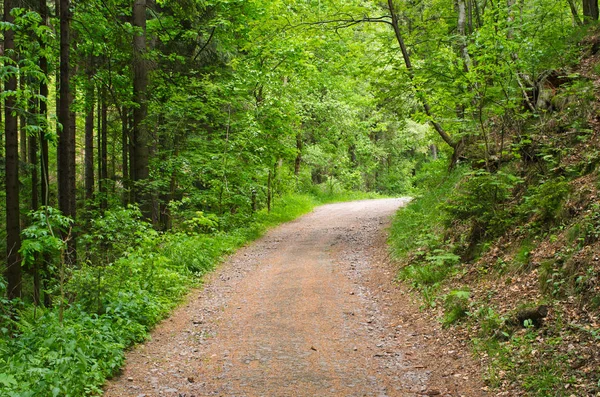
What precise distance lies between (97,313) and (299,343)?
322 centimetres

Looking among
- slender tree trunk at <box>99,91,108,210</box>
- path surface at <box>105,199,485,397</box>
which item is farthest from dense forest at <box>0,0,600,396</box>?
path surface at <box>105,199,485,397</box>

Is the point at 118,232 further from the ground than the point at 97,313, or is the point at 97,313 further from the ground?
the point at 118,232

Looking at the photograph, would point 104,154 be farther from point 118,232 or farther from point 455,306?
point 455,306

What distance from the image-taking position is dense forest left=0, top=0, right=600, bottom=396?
229 inches

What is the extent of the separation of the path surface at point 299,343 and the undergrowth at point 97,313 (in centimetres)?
35

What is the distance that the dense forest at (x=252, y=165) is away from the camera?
580 cm

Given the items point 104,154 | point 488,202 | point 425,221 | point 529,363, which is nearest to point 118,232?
point 488,202

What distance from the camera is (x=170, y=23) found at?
49.5ft

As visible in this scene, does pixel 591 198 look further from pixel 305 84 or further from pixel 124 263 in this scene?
pixel 305 84

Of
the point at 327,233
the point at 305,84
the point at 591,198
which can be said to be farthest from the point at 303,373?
the point at 305,84

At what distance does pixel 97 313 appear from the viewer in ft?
23.8

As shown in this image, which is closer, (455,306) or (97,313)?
(455,306)

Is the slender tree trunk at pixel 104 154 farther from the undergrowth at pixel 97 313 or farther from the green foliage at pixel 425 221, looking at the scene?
the green foliage at pixel 425 221

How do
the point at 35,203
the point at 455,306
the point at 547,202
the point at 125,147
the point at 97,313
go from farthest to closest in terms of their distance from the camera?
the point at 125,147, the point at 35,203, the point at 97,313, the point at 547,202, the point at 455,306
